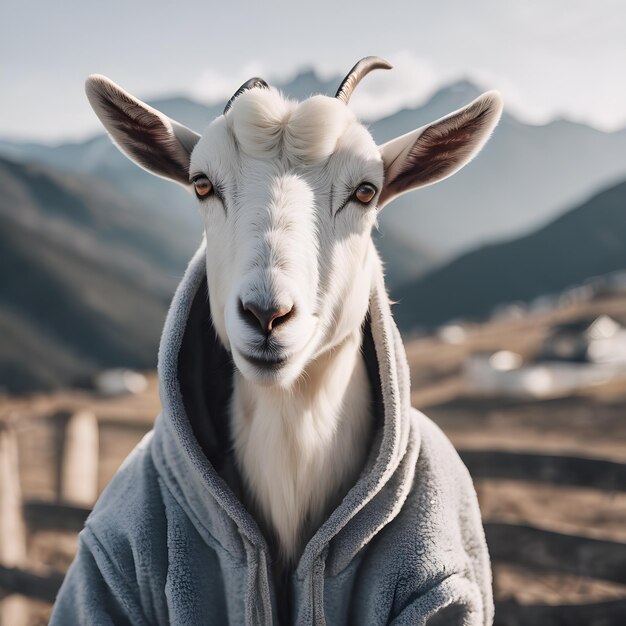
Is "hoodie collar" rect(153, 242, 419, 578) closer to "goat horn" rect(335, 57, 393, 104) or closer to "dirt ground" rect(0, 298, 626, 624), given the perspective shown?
"goat horn" rect(335, 57, 393, 104)

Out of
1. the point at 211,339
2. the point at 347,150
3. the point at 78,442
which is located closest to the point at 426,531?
the point at 211,339

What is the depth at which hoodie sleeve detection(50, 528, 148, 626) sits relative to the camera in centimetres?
135

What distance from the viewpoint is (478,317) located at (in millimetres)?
15305

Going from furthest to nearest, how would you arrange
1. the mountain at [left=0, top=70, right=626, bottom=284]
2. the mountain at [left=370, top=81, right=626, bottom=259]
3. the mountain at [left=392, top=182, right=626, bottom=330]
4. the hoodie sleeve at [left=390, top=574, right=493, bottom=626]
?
the mountain at [left=370, top=81, right=626, bottom=259], the mountain at [left=0, top=70, right=626, bottom=284], the mountain at [left=392, top=182, right=626, bottom=330], the hoodie sleeve at [left=390, top=574, right=493, bottom=626]

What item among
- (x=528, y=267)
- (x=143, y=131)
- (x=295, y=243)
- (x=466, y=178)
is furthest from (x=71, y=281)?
(x=466, y=178)

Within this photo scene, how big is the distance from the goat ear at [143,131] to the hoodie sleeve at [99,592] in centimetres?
81

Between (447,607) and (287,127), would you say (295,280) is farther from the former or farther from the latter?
(447,607)

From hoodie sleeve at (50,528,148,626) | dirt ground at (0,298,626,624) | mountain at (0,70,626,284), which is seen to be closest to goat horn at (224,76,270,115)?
hoodie sleeve at (50,528,148,626)

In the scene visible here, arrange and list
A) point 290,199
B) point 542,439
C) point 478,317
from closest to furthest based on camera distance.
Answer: point 290,199 < point 542,439 < point 478,317

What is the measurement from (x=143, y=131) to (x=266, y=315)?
0.59 m

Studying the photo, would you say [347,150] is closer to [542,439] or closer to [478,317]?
[542,439]

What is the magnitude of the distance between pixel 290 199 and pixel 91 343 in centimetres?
1106

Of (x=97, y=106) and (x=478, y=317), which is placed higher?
(x=97, y=106)

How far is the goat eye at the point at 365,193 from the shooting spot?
1.33 metres
